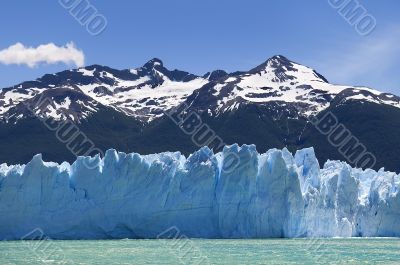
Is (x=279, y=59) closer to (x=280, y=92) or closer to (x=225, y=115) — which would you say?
(x=280, y=92)

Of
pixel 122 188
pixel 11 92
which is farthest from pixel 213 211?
pixel 11 92

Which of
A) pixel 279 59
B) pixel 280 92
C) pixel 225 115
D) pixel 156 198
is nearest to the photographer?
pixel 156 198

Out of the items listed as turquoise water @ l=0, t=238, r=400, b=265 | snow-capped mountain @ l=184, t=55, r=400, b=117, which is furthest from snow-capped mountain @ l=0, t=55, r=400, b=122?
turquoise water @ l=0, t=238, r=400, b=265

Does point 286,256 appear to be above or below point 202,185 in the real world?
below

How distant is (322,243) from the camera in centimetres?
2998

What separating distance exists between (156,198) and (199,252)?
7.10m

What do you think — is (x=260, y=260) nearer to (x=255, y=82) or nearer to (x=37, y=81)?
(x=255, y=82)

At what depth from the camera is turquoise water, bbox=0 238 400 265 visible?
22375 mm

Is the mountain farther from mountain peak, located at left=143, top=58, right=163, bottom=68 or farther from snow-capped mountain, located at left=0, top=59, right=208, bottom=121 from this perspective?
mountain peak, located at left=143, top=58, right=163, bottom=68

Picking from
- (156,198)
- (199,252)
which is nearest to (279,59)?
(156,198)

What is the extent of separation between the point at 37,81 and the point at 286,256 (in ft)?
443

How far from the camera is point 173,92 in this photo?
493ft

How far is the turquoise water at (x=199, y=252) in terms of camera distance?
881 inches

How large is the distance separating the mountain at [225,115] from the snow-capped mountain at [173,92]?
0.20 meters
